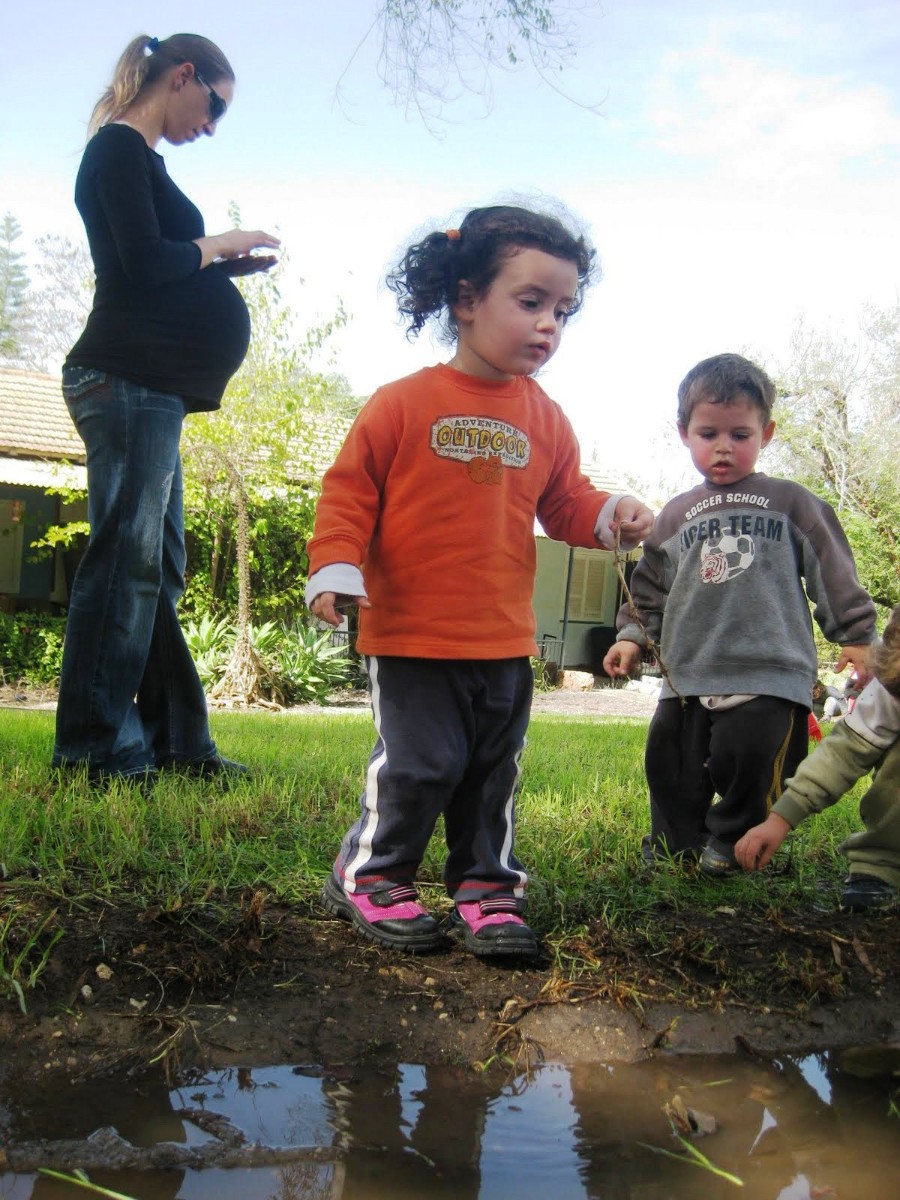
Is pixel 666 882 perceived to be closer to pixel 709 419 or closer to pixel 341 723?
pixel 709 419

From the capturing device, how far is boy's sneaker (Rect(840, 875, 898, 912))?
111 inches

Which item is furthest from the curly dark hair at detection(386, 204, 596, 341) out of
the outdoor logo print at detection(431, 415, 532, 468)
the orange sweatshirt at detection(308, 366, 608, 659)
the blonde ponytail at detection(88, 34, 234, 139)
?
the blonde ponytail at detection(88, 34, 234, 139)

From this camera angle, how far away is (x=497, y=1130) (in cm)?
177

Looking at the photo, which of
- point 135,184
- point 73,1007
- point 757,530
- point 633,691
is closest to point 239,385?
point 633,691

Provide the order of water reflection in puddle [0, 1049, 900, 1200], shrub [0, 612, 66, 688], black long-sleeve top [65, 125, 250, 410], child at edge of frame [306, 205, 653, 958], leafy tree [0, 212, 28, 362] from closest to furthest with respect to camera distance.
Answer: water reflection in puddle [0, 1049, 900, 1200] < child at edge of frame [306, 205, 653, 958] < black long-sleeve top [65, 125, 250, 410] < shrub [0, 612, 66, 688] < leafy tree [0, 212, 28, 362]

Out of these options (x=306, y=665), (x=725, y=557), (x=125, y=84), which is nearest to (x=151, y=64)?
(x=125, y=84)

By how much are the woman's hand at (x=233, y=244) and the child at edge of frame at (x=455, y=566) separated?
1.01 m

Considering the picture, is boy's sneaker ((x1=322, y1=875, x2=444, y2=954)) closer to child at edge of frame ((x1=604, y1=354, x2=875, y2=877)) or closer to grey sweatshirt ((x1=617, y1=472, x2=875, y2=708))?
child at edge of frame ((x1=604, y1=354, x2=875, y2=877))

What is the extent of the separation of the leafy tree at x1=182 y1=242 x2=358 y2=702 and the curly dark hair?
9.29 m

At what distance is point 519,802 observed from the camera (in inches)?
145

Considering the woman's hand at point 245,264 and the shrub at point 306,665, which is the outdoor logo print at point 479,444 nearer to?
the woman's hand at point 245,264

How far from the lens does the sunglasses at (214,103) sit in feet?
11.7

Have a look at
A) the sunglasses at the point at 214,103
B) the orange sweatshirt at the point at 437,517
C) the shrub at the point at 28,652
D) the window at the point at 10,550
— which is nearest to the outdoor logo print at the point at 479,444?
the orange sweatshirt at the point at 437,517

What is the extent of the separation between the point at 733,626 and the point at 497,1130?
1.68m
